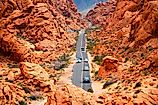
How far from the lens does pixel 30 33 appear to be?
104 meters

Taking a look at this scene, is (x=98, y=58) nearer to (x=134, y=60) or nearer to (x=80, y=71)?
(x=80, y=71)

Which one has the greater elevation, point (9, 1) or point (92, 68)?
point (9, 1)

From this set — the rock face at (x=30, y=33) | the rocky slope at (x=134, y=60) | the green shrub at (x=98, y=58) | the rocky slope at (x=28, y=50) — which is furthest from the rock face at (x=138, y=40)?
the rocky slope at (x=28, y=50)

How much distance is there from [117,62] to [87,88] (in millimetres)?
9086

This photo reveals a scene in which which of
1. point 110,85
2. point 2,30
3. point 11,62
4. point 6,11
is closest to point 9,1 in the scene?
point 6,11

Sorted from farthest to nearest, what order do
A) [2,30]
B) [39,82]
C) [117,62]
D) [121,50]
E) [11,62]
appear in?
[2,30] < [11,62] < [121,50] < [117,62] < [39,82]

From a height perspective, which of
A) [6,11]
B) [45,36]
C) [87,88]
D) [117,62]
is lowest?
[87,88]

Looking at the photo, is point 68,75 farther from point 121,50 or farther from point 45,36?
point 45,36

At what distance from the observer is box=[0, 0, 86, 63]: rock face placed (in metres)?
92.4

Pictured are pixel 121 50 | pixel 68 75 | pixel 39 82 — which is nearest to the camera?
pixel 39 82

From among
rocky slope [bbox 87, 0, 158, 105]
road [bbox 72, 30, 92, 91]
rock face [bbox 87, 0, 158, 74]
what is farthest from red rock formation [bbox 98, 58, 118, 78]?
road [bbox 72, 30, 92, 91]

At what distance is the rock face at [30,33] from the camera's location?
303 ft

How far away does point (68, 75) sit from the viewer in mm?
77125

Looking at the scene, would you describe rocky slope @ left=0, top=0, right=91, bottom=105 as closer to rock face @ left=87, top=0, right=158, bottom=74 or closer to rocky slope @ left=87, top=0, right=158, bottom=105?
rocky slope @ left=87, top=0, right=158, bottom=105
